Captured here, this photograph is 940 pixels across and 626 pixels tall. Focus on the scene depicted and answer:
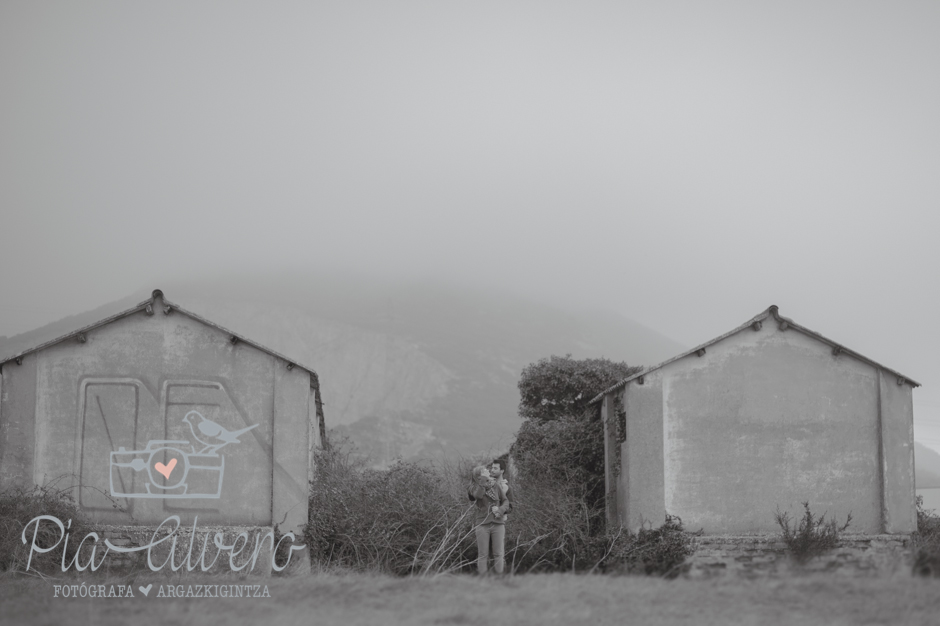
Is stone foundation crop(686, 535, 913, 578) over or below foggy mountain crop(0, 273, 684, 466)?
below

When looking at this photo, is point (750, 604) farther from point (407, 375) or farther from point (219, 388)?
point (407, 375)

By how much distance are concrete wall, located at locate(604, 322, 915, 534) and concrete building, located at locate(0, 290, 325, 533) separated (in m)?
7.43

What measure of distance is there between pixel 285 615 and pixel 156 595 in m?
3.10

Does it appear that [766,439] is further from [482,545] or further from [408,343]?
[408,343]

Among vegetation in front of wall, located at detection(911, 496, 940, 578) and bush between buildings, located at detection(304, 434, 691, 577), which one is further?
bush between buildings, located at detection(304, 434, 691, 577)

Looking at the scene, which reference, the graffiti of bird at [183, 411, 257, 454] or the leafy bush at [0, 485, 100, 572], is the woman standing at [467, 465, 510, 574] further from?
the leafy bush at [0, 485, 100, 572]

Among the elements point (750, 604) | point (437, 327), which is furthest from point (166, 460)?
point (437, 327)

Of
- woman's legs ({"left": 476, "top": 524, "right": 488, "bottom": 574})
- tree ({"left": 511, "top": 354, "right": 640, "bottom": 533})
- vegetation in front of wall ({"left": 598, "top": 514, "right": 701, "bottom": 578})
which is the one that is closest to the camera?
woman's legs ({"left": 476, "top": 524, "right": 488, "bottom": 574})

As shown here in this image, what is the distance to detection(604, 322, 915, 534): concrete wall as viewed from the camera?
17.2 metres

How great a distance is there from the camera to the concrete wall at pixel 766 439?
17.2 meters

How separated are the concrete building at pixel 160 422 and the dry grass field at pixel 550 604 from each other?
4.94 meters

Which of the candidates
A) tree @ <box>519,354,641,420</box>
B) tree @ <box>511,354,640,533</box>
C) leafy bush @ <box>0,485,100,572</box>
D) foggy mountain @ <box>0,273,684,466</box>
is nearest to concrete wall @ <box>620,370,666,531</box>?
tree @ <box>511,354,640,533</box>

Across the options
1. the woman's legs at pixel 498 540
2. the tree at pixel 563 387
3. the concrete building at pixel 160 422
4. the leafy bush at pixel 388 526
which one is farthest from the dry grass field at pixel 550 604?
the tree at pixel 563 387

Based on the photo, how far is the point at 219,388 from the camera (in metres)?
16.7
